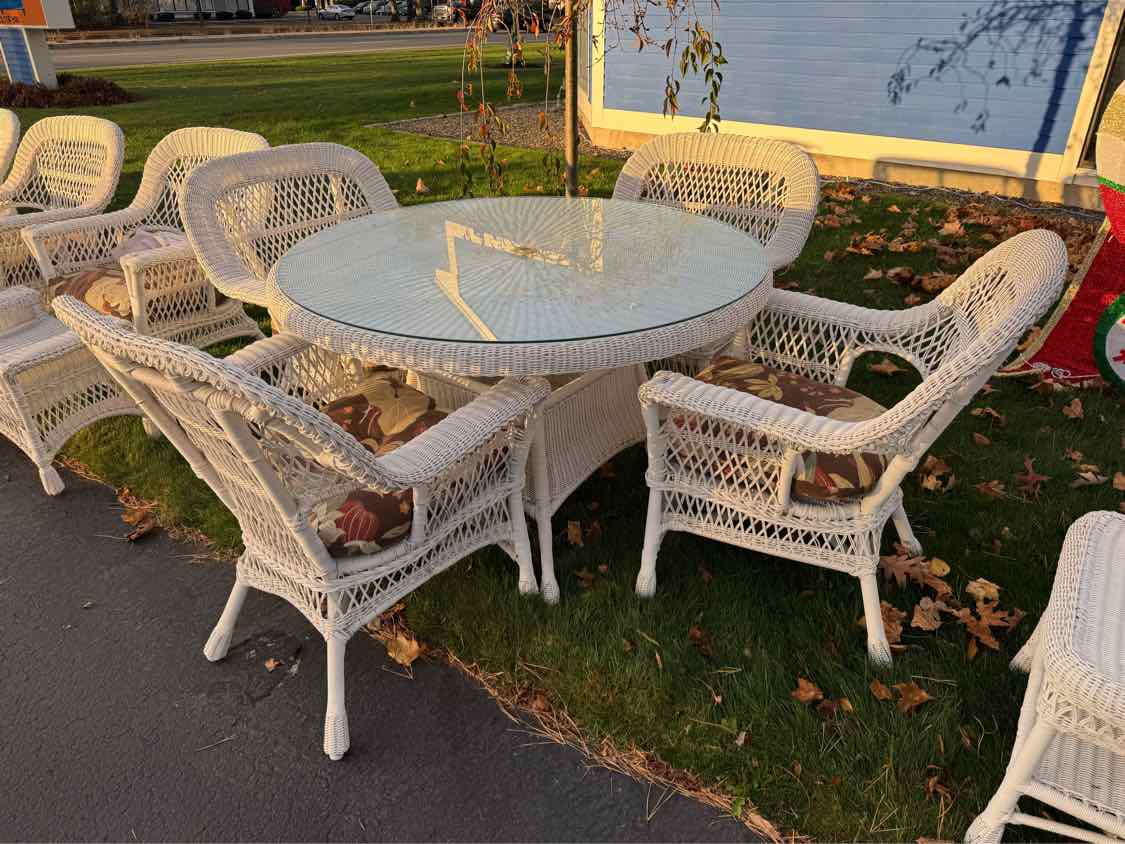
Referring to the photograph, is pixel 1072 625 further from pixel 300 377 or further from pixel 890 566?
pixel 300 377

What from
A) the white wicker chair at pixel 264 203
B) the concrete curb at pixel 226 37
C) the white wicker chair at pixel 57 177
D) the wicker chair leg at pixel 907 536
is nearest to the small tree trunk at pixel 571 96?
the white wicker chair at pixel 264 203

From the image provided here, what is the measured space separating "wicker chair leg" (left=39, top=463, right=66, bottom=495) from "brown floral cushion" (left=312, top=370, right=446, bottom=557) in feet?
4.42

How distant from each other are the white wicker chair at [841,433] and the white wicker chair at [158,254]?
238 centimetres

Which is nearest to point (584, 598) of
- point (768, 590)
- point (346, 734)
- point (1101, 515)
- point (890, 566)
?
point (768, 590)

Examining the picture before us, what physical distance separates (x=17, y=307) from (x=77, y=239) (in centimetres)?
71

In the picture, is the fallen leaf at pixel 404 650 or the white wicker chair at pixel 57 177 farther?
the white wicker chair at pixel 57 177

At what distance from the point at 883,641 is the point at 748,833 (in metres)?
0.68

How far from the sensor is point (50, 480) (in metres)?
3.00

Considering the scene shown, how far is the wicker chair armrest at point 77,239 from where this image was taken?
142 inches

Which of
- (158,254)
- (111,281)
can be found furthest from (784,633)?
(111,281)

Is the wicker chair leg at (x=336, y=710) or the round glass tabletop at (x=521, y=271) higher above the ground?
the round glass tabletop at (x=521, y=271)

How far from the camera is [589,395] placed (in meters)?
2.62

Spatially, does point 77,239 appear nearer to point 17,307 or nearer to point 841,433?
point 17,307

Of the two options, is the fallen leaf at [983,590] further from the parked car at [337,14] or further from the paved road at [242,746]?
the parked car at [337,14]
